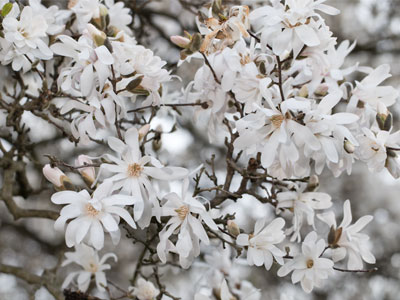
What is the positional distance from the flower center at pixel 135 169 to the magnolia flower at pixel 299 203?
37 centimetres

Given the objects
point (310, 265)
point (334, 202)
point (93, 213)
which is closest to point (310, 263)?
point (310, 265)

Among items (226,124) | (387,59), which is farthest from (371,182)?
(226,124)

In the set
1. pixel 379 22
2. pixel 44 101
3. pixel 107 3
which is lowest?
pixel 379 22

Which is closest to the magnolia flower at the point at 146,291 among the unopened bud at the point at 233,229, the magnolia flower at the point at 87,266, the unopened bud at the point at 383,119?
the magnolia flower at the point at 87,266

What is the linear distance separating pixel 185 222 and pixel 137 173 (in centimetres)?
12

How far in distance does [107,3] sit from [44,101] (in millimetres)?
308

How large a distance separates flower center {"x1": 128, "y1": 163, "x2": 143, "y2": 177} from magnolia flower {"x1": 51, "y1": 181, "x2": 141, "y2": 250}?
5 cm

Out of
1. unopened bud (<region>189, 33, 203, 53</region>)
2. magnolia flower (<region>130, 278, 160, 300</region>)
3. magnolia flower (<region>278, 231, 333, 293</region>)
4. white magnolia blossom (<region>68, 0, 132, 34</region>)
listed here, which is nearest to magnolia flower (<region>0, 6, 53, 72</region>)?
white magnolia blossom (<region>68, 0, 132, 34</region>)

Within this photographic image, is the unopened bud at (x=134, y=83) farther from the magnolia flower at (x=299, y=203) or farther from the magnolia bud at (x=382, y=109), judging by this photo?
the magnolia bud at (x=382, y=109)

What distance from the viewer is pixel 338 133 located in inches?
41.8

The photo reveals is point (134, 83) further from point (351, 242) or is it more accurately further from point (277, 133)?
point (351, 242)

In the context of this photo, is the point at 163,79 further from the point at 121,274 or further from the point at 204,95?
the point at 121,274

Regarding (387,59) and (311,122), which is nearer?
(311,122)

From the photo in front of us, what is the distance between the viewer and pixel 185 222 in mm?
1066
